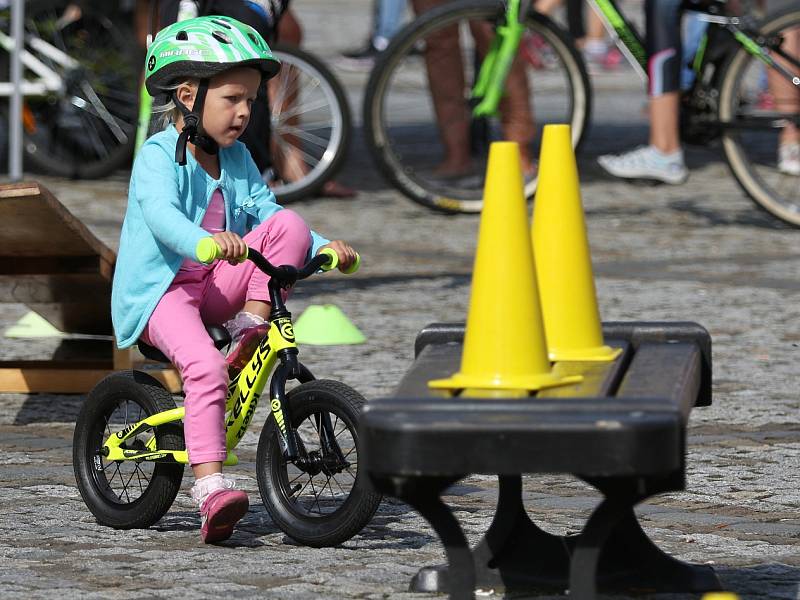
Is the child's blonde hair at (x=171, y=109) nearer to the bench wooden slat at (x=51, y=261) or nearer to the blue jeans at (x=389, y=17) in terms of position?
the bench wooden slat at (x=51, y=261)

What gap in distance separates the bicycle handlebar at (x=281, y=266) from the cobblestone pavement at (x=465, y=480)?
62cm

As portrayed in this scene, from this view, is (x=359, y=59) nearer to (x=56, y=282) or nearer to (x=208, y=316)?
(x=56, y=282)

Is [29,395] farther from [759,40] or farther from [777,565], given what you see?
[759,40]

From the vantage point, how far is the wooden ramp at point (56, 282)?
5.46 meters

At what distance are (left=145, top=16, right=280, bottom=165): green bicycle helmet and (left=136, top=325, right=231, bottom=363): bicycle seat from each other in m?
0.41

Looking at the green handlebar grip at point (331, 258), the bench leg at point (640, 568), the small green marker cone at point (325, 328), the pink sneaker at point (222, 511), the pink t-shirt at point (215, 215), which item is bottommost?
the small green marker cone at point (325, 328)

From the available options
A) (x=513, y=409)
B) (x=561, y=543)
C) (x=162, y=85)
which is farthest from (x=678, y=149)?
(x=513, y=409)

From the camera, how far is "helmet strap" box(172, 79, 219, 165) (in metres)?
4.62

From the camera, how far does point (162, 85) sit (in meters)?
4.78

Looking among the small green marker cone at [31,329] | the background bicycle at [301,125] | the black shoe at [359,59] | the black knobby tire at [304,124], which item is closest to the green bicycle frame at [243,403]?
the small green marker cone at [31,329]

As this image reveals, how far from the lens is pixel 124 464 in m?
4.90

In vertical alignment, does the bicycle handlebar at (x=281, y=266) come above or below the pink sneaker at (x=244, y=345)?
above

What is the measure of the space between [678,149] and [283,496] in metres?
6.14

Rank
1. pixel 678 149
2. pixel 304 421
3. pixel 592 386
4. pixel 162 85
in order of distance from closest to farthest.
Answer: pixel 592 386
pixel 304 421
pixel 162 85
pixel 678 149
